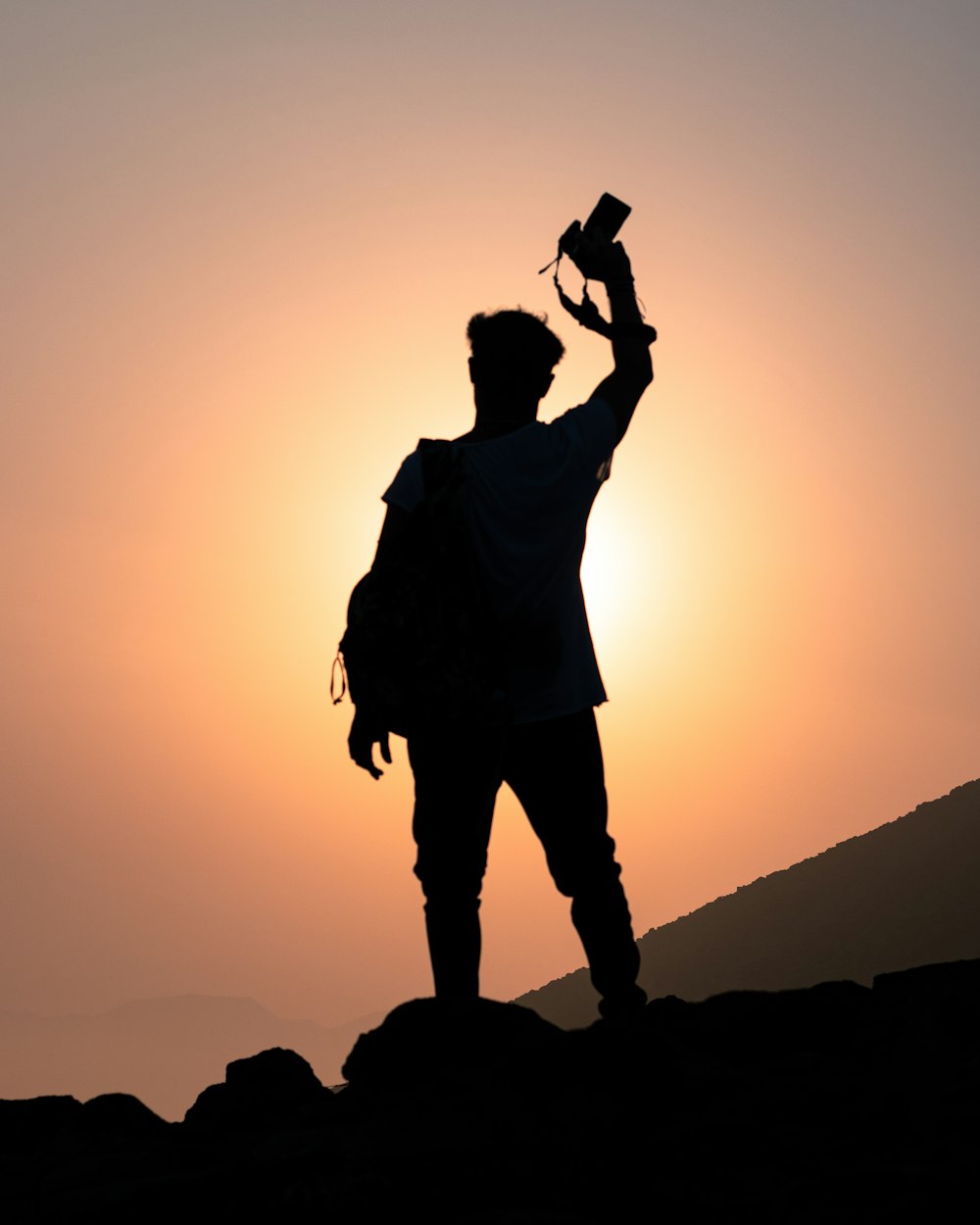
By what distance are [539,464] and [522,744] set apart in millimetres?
850

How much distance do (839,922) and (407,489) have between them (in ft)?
99.0

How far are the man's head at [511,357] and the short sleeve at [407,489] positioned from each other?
41cm

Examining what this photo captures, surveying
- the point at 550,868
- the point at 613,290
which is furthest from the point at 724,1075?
the point at 613,290

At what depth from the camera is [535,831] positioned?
4188 mm

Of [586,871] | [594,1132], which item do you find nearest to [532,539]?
[586,871]

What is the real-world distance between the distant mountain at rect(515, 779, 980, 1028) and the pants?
25.4m

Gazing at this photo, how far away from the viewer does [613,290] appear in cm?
441

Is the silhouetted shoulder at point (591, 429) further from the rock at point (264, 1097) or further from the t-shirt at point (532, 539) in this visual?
the rock at point (264, 1097)

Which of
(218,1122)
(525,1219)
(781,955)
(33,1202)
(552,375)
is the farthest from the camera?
(781,955)

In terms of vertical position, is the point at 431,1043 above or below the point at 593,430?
below

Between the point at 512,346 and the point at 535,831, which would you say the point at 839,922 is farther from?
the point at 512,346

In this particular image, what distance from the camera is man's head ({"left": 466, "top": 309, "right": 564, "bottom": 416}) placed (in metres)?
4.23

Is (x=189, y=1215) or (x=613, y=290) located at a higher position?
(x=613, y=290)

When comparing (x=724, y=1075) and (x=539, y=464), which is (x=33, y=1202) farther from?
(x=539, y=464)
